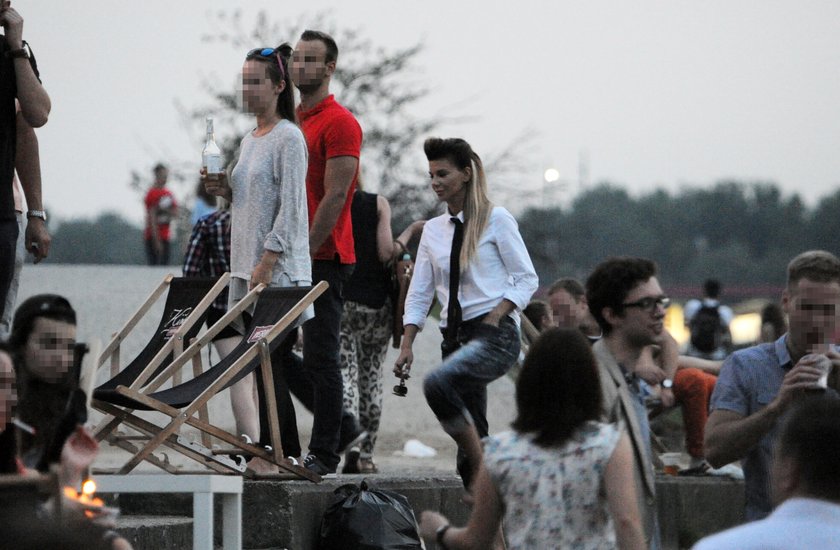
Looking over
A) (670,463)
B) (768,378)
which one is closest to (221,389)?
(768,378)

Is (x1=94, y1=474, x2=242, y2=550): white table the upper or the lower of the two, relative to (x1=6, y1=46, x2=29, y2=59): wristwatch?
lower

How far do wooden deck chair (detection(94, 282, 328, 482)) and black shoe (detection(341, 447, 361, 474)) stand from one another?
4.47 feet

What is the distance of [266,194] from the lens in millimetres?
7141

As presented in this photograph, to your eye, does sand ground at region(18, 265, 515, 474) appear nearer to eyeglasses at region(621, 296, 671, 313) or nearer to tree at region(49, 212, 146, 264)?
eyeglasses at region(621, 296, 671, 313)

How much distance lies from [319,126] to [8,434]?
3.92 metres

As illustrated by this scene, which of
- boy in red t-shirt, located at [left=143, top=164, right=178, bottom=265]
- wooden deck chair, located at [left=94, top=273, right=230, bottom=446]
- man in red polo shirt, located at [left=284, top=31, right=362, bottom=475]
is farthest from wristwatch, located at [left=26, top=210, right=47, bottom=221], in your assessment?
boy in red t-shirt, located at [left=143, top=164, right=178, bottom=265]

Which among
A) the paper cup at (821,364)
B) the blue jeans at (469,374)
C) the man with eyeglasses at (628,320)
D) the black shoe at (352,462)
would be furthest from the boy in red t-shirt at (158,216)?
the paper cup at (821,364)

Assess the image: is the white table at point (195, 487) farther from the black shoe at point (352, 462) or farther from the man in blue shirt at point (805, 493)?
the black shoe at point (352, 462)

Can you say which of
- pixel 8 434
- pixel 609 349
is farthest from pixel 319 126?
pixel 8 434

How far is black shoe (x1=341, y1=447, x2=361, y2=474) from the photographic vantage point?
8.46 metres

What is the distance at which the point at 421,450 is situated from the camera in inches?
512

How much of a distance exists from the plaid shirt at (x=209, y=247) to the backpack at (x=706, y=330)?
9.07 m

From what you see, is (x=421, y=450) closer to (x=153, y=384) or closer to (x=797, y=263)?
(x=153, y=384)

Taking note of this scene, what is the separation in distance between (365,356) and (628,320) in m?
4.29
